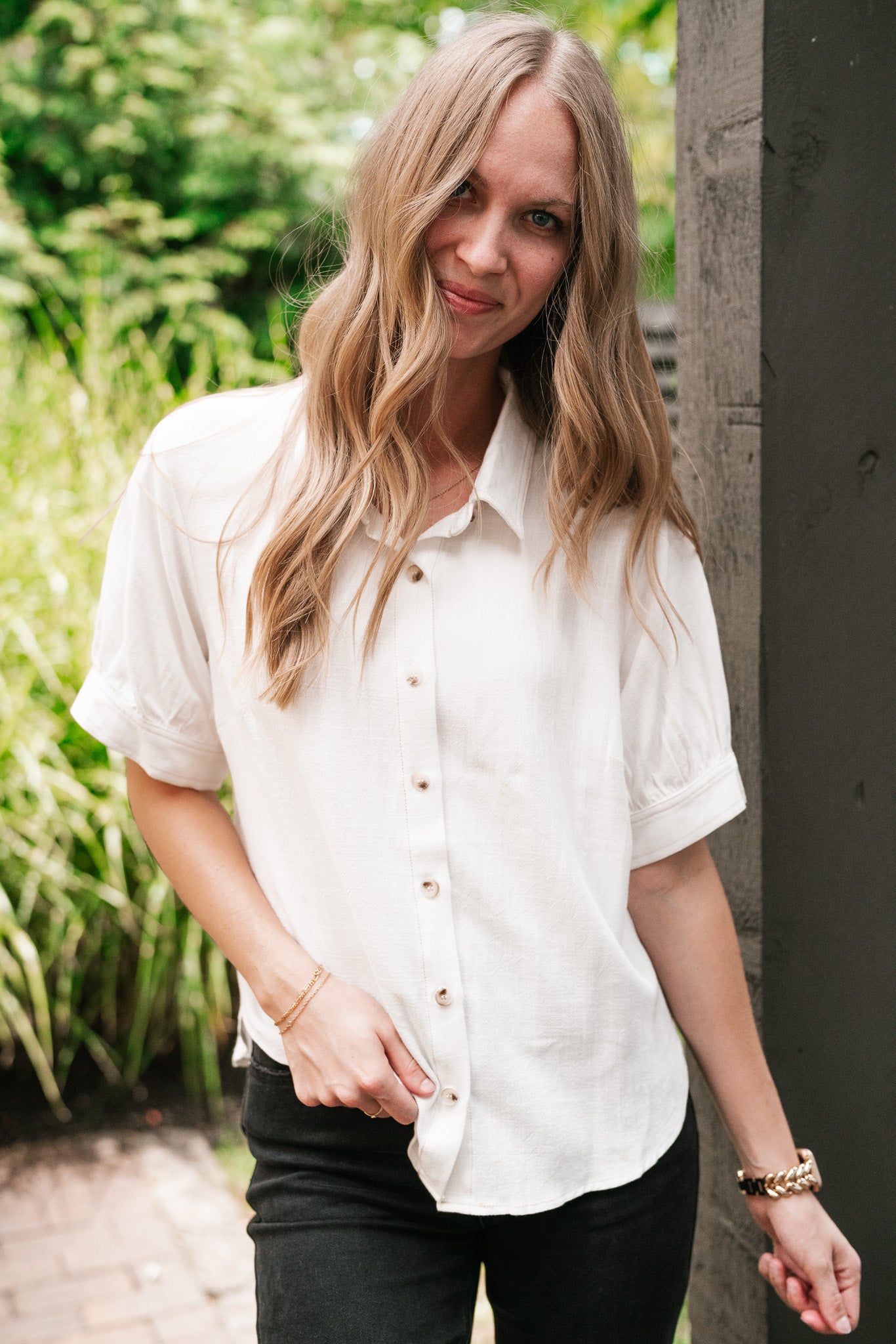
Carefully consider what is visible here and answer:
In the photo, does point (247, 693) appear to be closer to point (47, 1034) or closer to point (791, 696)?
point (791, 696)

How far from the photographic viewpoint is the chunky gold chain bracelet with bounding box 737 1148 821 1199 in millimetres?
1423

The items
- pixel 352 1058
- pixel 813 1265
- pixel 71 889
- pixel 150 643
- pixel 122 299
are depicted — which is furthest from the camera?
pixel 122 299

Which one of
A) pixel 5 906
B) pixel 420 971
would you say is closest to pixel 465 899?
pixel 420 971

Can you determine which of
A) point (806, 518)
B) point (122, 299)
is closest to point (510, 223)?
point (806, 518)

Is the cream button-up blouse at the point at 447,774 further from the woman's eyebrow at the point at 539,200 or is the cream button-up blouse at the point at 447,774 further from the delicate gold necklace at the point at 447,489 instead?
the woman's eyebrow at the point at 539,200

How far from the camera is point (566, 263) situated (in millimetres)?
1323

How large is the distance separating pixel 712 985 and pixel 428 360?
0.77 meters

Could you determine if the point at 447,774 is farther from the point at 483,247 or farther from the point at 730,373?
the point at 730,373

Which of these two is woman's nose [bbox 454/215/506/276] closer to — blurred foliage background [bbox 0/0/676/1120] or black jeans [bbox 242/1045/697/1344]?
blurred foliage background [bbox 0/0/676/1120]

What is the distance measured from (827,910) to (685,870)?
0.40 m

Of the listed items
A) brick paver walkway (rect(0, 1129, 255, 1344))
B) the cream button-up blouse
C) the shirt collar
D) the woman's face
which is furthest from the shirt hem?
brick paver walkway (rect(0, 1129, 255, 1344))

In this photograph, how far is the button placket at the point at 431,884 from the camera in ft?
4.08

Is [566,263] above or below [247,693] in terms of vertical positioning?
above

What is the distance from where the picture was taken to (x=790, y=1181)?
1.42 meters
